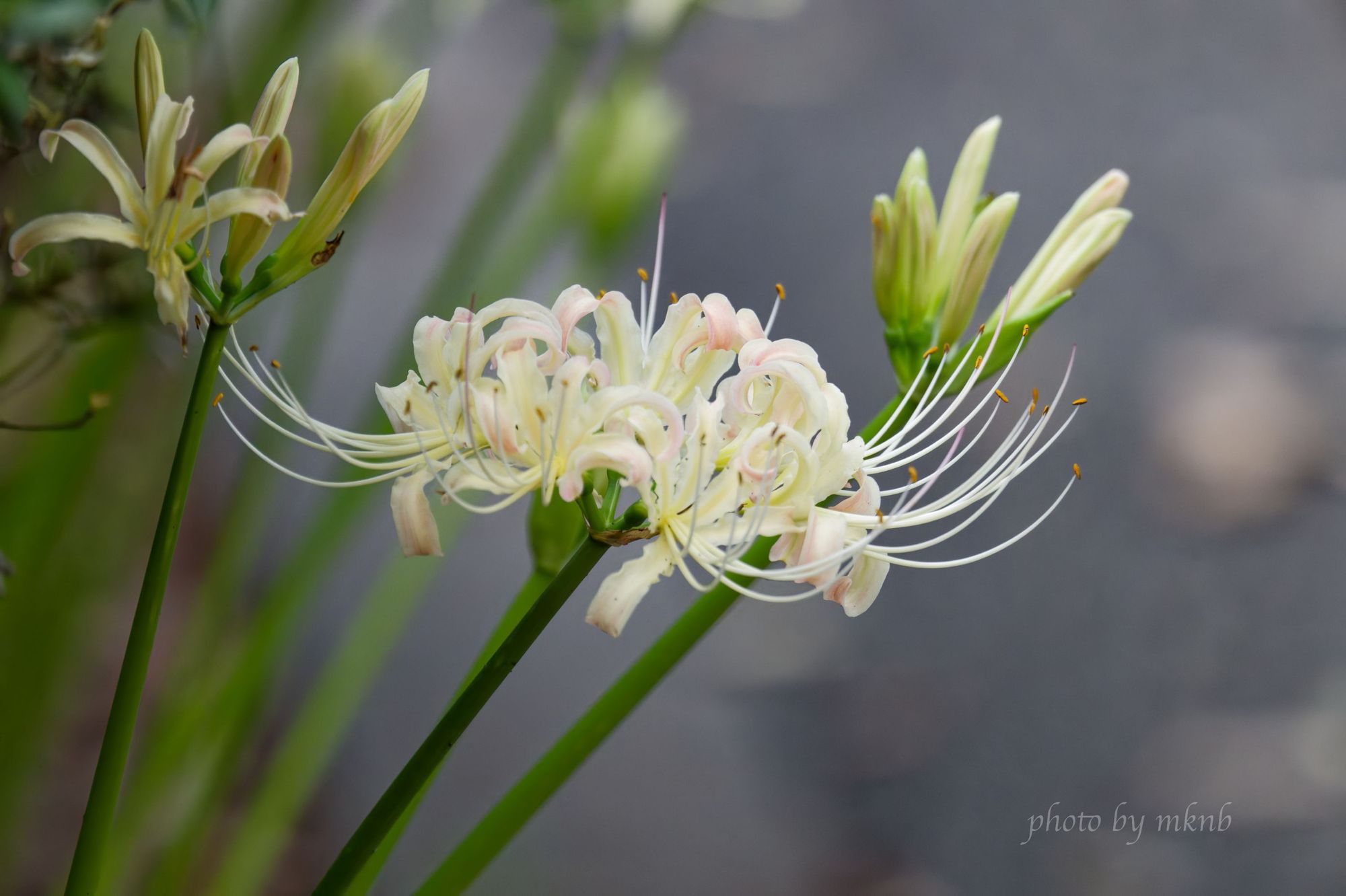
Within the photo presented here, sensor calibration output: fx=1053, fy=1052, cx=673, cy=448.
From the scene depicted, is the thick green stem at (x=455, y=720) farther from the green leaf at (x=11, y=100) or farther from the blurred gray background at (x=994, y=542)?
the blurred gray background at (x=994, y=542)

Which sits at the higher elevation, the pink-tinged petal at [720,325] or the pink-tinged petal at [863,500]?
the pink-tinged petal at [720,325]

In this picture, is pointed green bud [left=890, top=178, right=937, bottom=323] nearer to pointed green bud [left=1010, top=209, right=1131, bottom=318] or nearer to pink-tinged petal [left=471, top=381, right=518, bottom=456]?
pointed green bud [left=1010, top=209, right=1131, bottom=318]

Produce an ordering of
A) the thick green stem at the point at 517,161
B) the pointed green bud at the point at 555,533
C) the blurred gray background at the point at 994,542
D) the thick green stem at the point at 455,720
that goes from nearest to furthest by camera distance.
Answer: the thick green stem at the point at 455,720 → the pointed green bud at the point at 555,533 → the thick green stem at the point at 517,161 → the blurred gray background at the point at 994,542

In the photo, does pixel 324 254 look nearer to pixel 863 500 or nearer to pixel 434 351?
pixel 434 351

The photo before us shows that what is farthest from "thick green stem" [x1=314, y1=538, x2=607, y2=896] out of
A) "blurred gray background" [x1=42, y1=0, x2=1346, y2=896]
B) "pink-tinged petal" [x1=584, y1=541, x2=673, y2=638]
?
"blurred gray background" [x1=42, y1=0, x2=1346, y2=896]

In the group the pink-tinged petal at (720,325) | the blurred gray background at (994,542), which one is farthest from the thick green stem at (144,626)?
the blurred gray background at (994,542)

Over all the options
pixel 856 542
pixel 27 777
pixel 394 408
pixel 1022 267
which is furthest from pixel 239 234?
pixel 1022 267
